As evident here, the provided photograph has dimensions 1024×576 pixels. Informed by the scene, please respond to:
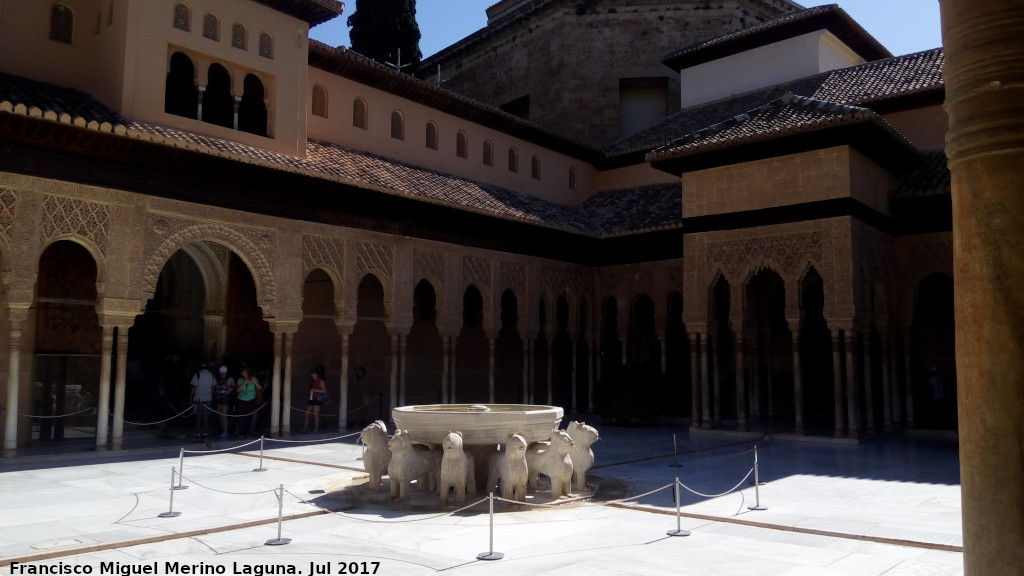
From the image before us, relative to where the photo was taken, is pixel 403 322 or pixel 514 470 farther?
pixel 403 322

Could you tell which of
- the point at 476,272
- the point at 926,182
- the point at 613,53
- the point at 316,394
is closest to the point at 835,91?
the point at 926,182

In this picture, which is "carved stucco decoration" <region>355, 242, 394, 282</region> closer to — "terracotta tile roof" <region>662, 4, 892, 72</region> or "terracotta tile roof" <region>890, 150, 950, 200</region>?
"terracotta tile roof" <region>890, 150, 950, 200</region>

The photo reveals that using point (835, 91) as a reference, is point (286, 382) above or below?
below

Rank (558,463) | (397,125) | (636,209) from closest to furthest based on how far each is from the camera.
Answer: (558,463), (397,125), (636,209)

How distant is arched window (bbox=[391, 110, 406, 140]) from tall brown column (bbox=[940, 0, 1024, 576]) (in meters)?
16.9

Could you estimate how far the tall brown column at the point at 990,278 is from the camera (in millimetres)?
2285

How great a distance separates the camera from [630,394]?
17.7 metres

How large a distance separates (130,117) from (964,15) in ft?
42.3

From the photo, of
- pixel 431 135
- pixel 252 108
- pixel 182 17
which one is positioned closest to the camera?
pixel 182 17

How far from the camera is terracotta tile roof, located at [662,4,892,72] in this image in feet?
71.4

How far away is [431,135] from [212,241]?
7.41 m

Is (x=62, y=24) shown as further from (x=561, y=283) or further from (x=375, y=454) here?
(x=561, y=283)

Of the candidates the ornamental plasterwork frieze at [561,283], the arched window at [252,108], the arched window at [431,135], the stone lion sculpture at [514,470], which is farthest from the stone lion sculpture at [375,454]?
the arched window at [431,135]

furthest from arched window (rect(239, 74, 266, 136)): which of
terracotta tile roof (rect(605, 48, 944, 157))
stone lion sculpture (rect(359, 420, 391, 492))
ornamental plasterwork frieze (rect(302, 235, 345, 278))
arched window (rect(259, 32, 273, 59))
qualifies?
terracotta tile roof (rect(605, 48, 944, 157))
